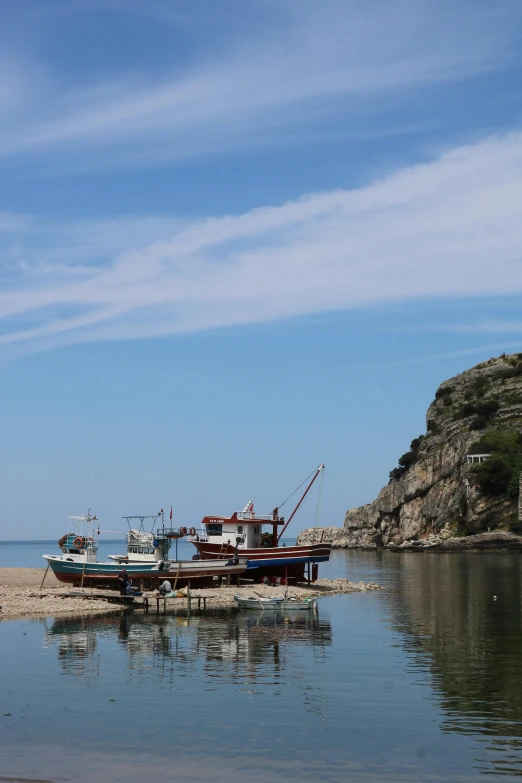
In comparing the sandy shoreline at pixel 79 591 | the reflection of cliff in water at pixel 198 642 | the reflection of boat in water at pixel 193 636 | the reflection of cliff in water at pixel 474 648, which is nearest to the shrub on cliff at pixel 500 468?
the reflection of cliff in water at pixel 474 648

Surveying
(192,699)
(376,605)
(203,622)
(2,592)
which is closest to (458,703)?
(192,699)

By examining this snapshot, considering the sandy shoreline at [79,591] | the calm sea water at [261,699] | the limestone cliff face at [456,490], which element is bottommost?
the calm sea water at [261,699]

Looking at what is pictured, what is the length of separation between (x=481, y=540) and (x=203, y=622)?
115950mm

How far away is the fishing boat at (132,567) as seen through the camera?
2699 inches

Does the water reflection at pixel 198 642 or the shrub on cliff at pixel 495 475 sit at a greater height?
the shrub on cliff at pixel 495 475

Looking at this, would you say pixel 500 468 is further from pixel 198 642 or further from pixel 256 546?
pixel 198 642

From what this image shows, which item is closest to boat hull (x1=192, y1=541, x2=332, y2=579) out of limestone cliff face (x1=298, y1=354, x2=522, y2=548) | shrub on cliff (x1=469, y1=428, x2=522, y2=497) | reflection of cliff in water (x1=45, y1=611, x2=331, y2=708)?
reflection of cliff in water (x1=45, y1=611, x2=331, y2=708)

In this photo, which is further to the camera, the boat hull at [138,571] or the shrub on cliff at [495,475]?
the shrub on cliff at [495,475]

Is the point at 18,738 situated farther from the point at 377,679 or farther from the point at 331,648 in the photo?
the point at 331,648

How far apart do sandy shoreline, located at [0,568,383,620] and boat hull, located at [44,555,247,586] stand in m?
1.19

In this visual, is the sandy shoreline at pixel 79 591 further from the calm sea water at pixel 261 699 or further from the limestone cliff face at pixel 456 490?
the limestone cliff face at pixel 456 490

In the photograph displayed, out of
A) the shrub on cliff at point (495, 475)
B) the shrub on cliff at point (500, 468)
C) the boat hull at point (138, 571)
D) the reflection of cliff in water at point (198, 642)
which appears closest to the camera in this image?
the reflection of cliff in water at point (198, 642)

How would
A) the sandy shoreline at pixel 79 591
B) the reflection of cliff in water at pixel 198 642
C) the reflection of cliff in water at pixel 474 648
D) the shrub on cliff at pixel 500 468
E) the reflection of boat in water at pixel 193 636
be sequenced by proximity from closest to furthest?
the reflection of cliff in water at pixel 474 648, the reflection of cliff in water at pixel 198 642, the reflection of boat in water at pixel 193 636, the sandy shoreline at pixel 79 591, the shrub on cliff at pixel 500 468

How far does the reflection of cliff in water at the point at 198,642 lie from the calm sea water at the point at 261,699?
0.43 feet
